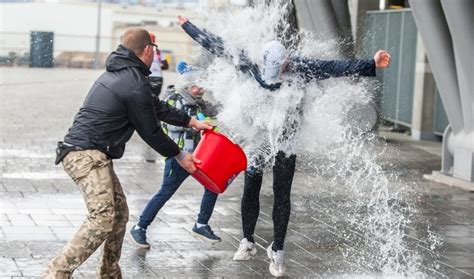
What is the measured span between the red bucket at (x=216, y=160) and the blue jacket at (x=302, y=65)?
79 cm

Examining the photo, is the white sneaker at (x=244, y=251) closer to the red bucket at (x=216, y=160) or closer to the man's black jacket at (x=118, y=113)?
the red bucket at (x=216, y=160)

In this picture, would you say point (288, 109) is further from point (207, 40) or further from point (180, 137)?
point (180, 137)

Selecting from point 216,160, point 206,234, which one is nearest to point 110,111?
point 216,160

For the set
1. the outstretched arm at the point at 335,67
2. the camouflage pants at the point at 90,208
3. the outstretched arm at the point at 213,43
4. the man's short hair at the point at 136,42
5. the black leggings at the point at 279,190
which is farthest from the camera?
the outstretched arm at the point at 213,43

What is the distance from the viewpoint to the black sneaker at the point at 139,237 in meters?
8.96

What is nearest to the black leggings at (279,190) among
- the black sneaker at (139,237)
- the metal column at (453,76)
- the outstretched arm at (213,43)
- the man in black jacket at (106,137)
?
the outstretched arm at (213,43)

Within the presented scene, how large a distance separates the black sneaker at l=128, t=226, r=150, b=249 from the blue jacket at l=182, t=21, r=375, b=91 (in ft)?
5.90

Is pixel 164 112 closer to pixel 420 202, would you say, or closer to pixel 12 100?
pixel 420 202

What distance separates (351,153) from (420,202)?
64.8 inches

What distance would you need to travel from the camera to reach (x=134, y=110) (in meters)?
6.91

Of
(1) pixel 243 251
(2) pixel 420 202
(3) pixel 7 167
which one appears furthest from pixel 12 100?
Result: (1) pixel 243 251

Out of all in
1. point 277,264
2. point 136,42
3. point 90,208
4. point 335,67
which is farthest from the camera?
point 277,264

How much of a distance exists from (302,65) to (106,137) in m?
1.93

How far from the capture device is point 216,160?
753cm
